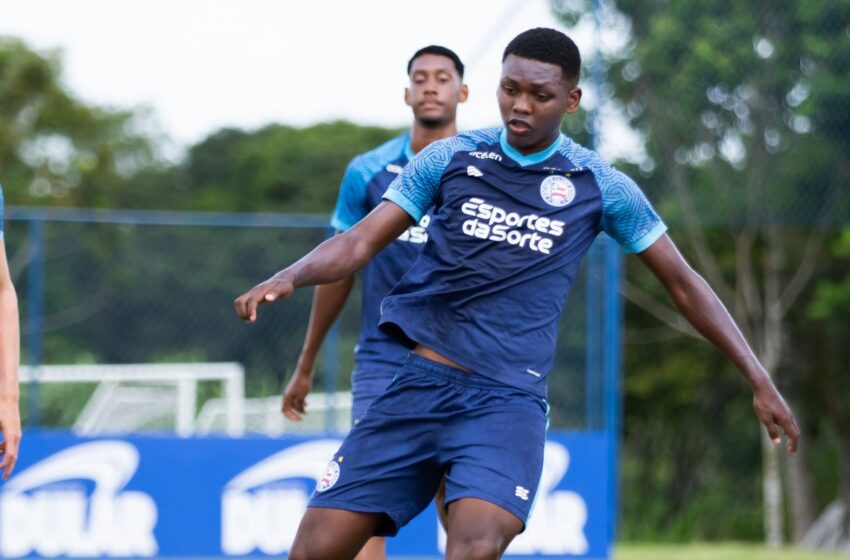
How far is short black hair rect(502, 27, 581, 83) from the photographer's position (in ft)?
16.3

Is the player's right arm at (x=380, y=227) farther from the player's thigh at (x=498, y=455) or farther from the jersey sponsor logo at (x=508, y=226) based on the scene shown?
the player's thigh at (x=498, y=455)

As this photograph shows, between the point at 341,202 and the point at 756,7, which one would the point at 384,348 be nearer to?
the point at 341,202

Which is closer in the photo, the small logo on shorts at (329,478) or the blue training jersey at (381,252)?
the small logo on shorts at (329,478)

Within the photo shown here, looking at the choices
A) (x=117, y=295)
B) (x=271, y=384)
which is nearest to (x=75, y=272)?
(x=117, y=295)

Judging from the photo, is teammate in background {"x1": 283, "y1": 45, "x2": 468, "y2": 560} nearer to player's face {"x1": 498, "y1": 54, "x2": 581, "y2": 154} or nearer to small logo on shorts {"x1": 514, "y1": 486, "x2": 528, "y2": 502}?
player's face {"x1": 498, "y1": 54, "x2": 581, "y2": 154}

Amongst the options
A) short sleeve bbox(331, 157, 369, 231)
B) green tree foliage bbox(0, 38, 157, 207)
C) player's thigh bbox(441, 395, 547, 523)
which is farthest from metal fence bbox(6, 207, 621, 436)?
green tree foliage bbox(0, 38, 157, 207)

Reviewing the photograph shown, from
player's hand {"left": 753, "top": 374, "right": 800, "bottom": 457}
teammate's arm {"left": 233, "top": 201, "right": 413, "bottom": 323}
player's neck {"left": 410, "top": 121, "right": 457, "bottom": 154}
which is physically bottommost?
player's hand {"left": 753, "top": 374, "right": 800, "bottom": 457}

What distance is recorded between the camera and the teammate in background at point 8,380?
488 centimetres

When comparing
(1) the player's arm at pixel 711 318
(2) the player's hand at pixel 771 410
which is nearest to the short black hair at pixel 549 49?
(1) the player's arm at pixel 711 318

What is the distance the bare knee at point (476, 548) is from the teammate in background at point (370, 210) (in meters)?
1.87

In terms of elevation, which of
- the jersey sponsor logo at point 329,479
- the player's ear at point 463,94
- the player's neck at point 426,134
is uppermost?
the player's ear at point 463,94

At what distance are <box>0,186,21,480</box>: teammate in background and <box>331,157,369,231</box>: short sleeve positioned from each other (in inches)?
80.2

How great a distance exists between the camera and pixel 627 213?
16.7 feet

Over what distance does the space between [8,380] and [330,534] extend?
3.78ft
